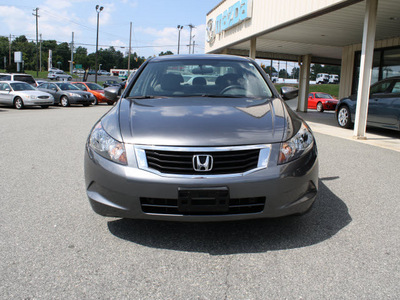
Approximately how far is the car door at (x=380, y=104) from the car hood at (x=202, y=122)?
7453 millimetres

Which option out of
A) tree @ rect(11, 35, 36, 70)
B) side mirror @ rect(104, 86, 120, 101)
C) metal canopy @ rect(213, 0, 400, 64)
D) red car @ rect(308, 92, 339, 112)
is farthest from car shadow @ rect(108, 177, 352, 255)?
tree @ rect(11, 35, 36, 70)

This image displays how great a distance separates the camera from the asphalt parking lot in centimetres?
223

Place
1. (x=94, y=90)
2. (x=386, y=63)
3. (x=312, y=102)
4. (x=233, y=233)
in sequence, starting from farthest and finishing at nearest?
(x=312, y=102) < (x=94, y=90) < (x=386, y=63) < (x=233, y=233)

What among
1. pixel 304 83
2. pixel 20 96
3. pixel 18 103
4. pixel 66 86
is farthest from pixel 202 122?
pixel 66 86

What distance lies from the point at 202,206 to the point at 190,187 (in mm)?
159

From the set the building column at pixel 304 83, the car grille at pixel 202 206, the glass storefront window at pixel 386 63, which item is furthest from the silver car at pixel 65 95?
the car grille at pixel 202 206

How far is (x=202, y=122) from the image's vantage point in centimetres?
291

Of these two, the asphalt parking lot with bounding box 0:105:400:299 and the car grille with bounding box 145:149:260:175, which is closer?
the asphalt parking lot with bounding box 0:105:400:299

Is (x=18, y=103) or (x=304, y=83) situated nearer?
(x=18, y=103)

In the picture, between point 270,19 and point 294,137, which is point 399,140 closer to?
point 270,19

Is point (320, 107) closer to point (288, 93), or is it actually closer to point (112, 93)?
point (288, 93)

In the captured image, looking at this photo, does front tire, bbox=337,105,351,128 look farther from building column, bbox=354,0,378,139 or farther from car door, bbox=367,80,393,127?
building column, bbox=354,0,378,139

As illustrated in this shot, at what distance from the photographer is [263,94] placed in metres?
3.90

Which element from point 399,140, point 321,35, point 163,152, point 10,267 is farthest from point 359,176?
point 321,35
